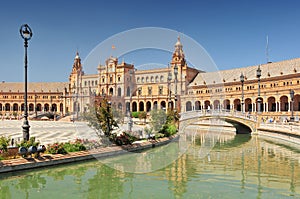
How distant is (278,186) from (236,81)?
5931 cm

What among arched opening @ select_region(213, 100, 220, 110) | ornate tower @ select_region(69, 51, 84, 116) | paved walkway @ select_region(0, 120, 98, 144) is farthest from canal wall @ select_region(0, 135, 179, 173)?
ornate tower @ select_region(69, 51, 84, 116)

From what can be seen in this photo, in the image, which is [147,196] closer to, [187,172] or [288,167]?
[187,172]

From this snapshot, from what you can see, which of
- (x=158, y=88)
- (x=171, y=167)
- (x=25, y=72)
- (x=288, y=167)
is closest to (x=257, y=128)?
(x=288, y=167)

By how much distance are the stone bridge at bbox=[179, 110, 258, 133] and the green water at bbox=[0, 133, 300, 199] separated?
20.7 metres

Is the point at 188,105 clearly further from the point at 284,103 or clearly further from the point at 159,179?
the point at 159,179

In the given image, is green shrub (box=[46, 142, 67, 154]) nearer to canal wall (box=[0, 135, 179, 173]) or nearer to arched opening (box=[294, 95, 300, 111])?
canal wall (box=[0, 135, 179, 173])

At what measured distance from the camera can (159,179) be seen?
13773mm

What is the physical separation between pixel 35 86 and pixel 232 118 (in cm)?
8886

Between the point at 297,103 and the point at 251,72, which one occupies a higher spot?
the point at 251,72

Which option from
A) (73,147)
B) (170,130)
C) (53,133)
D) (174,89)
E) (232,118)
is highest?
(174,89)

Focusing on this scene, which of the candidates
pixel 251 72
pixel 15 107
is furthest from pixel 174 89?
pixel 15 107

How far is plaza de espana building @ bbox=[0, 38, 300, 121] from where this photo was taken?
59844 millimetres

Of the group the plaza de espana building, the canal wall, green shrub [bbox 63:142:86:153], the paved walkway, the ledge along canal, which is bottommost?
the ledge along canal

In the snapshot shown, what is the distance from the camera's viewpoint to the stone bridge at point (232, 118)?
4019 centimetres
